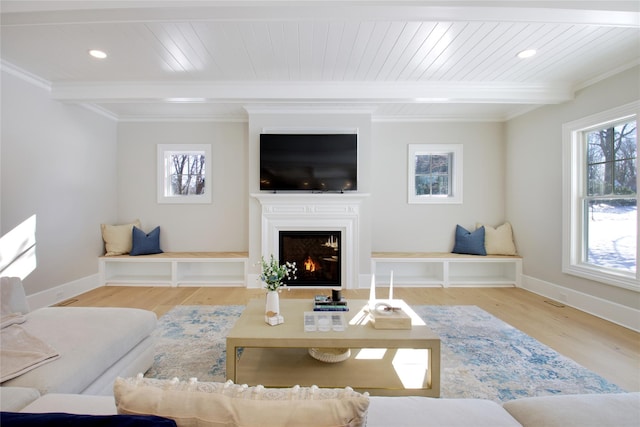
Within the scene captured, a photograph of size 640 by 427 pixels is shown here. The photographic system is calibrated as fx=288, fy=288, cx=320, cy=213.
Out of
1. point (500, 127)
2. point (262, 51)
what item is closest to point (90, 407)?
point (262, 51)

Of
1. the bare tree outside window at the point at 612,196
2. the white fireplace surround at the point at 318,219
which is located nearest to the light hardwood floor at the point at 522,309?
the white fireplace surround at the point at 318,219

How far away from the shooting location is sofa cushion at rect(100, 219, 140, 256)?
4.16 meters

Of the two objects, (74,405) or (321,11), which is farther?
(321,11)

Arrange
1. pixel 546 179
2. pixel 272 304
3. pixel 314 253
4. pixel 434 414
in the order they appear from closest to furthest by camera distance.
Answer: pixel 434 414, pixel 272 304, pixel 546 179, pixel 314 253

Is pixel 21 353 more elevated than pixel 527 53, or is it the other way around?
pixel 527 53

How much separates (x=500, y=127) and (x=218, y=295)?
4874 millimetres

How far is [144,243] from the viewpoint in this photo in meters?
4.22

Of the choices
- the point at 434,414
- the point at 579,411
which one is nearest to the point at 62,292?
the point at 434,414

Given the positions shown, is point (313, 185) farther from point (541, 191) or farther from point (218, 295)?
point (541, 191)

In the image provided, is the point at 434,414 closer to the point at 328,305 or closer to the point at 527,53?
the point at 328,305

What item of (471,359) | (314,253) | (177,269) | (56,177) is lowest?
(471,359)

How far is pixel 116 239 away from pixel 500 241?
18.5ft

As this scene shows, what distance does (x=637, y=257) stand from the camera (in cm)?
272

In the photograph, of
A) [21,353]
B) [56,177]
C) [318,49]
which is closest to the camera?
[21,353]
